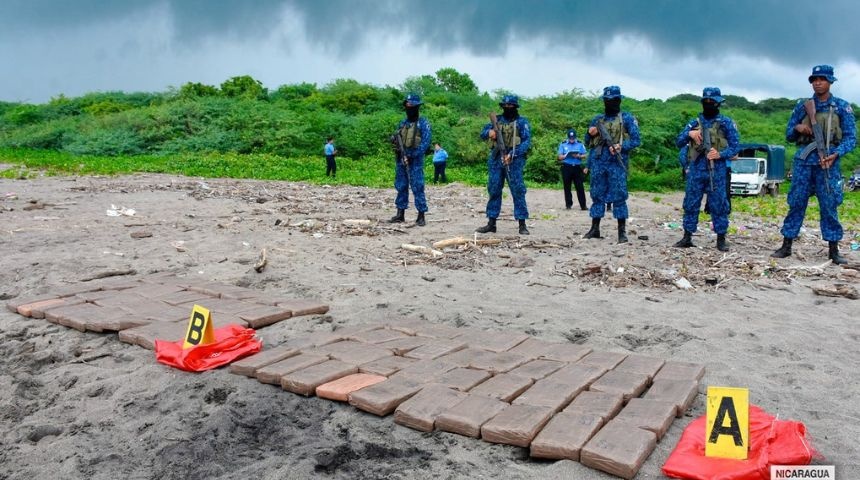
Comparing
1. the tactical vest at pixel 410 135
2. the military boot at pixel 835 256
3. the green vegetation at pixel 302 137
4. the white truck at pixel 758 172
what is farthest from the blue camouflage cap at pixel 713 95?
the white truck at pixel 758 172

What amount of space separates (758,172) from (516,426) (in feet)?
75.8

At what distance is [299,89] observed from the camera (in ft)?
150

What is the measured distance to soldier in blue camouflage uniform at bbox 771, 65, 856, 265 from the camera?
23.0 ft

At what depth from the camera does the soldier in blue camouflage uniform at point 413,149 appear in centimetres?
961

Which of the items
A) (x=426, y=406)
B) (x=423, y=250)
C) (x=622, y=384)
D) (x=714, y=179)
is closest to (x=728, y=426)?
(x=622, y=384)

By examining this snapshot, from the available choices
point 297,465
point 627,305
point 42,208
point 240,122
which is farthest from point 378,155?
point 297,465

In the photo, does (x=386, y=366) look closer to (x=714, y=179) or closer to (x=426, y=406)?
(x=426, y=406)

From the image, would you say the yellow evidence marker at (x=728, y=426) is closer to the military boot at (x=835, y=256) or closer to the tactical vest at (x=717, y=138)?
the military boot at (x=835, y=256)

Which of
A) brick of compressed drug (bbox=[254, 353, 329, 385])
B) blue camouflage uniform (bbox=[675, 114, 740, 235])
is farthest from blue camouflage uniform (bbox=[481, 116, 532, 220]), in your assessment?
brick of compressed drug (bbox=[254, 353, 329, 385])

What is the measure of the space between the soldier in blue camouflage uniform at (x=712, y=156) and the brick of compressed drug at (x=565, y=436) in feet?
18.2

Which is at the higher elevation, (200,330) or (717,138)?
(717,138)

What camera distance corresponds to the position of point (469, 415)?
3.13 meters

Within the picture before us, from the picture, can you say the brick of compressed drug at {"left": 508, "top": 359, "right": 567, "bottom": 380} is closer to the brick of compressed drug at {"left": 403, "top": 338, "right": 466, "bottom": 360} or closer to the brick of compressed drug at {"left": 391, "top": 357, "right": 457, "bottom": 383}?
the brick of compressed drug at {"left": 391, "top": 357, "right": 457, "bottom": 383}

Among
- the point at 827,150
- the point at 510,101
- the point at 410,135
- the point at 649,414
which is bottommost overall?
the point at 649,414
